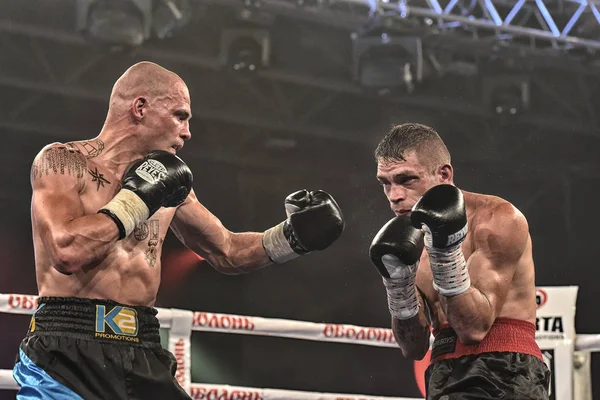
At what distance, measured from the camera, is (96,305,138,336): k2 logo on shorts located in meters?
2.12

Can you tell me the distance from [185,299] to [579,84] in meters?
3.34

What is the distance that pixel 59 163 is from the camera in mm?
2158

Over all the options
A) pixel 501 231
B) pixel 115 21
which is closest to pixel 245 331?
pixel 501 231

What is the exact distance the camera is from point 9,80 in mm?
5145

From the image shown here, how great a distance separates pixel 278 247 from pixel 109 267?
61 centimetres

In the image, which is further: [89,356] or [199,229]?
[199,229]

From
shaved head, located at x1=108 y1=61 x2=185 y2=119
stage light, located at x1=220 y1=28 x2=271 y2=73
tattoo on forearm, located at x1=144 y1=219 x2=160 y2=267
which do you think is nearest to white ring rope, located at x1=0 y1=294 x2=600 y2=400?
tattoo on forearm, located at x1=144 y1=219 x2=160 y2=267

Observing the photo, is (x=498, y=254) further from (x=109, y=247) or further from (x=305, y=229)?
(x=109, y=247)

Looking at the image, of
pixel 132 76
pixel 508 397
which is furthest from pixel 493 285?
pixel 132 76

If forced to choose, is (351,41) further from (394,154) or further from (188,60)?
(394,154)

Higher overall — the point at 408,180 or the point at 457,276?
the point at 408,180

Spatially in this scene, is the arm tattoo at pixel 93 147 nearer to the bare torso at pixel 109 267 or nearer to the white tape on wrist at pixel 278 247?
the bare torso at pixel 109 267

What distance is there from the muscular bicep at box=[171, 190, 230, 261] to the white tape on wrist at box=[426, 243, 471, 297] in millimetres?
814

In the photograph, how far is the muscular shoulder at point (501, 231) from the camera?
2172mm
